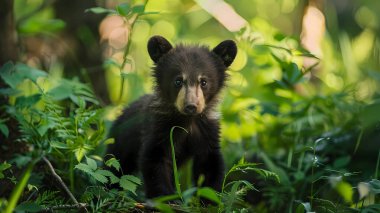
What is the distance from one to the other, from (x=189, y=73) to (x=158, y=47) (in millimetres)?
476

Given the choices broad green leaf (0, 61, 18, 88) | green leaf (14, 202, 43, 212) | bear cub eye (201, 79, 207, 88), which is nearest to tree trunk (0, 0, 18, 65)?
broad green leaf (0, 61, 18, 88)

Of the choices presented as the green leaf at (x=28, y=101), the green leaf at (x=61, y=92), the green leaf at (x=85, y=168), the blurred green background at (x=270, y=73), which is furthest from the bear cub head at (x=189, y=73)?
the green leaf at (x=85, y=168)

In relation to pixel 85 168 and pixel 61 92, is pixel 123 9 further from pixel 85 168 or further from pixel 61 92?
pixel 85 168

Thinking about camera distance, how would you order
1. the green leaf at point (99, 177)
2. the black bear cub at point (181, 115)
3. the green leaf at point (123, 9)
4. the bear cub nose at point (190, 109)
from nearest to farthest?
the green leaf at point (99, 177)
the green leaf at point (123, 9)
the bear cub nose at point (190, 109)
the black bear cub at point (181, 115)

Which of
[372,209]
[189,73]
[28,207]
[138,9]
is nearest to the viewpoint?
[28,207]

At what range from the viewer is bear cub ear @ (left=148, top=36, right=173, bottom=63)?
5.09 metres

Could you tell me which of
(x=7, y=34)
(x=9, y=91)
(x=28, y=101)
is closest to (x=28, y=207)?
(x=28, y=101)

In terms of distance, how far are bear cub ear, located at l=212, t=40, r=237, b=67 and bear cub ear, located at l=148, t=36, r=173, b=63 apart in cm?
45

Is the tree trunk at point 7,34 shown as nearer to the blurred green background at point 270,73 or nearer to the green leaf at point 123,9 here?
the blurred green background at point 270,73

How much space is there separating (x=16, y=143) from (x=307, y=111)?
293cm

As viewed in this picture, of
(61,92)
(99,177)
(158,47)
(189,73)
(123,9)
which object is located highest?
(123,9)

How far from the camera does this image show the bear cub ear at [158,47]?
16.7 feet

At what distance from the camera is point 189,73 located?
4.90 m

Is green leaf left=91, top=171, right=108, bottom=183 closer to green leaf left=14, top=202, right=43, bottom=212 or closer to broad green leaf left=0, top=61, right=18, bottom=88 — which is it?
green leaf left=14, top=202, right=43, bottom=212
